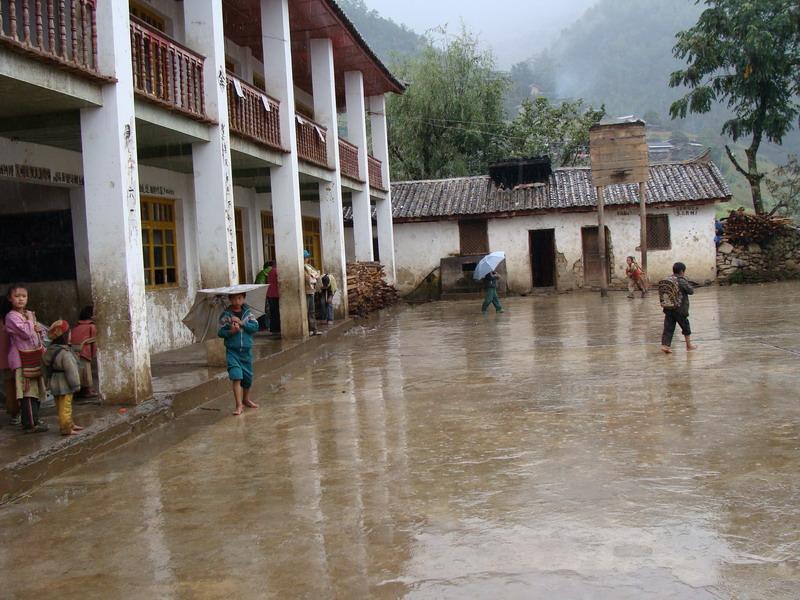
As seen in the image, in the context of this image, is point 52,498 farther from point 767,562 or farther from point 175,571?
point 767,562

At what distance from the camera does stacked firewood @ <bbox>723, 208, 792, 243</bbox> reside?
26703 mm

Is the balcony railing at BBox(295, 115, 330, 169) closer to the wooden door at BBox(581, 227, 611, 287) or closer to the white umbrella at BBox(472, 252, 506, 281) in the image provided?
the white umbrella at BBox(472, 252, 506, 281)

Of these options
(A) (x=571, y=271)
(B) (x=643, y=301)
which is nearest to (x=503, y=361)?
(B) (x=643, y=301)

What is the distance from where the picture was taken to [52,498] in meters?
5.75

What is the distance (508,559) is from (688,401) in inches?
171

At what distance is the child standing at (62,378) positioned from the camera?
6.76m

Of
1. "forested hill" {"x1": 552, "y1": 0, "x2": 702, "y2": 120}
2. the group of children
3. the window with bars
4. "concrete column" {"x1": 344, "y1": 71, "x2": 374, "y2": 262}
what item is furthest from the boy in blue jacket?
"forested hill" {"x1": 552, "y1": 0, "x2": 702, "y2": 120}

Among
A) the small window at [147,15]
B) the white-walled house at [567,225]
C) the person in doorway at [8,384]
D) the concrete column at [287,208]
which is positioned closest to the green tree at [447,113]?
the white-walled house at [567,225]

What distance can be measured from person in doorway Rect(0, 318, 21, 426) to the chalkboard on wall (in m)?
4.66

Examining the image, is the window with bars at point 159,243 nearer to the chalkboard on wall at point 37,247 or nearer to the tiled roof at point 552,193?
the chalkboard on wall at point 37,247

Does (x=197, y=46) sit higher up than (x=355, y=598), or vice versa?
(x=197, y=46)

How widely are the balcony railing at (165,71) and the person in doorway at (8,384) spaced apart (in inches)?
132

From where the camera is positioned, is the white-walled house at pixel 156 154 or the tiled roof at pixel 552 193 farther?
the tiled roof at pixel 552 193

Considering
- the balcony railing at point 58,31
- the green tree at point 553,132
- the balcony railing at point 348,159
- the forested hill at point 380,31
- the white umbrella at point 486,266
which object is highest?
the forested hill at point 380,31
